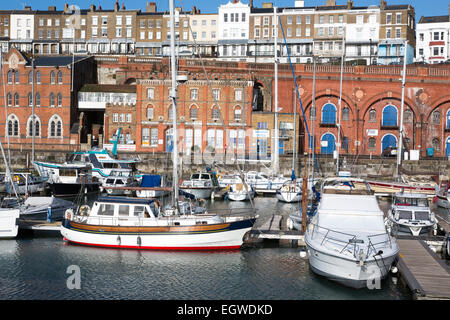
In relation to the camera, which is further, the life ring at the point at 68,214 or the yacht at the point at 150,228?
the life ring at the point at 68,214

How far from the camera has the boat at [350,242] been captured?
18.6 metres

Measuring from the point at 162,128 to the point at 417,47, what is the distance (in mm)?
46347

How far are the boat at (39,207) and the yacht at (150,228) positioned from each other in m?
5.20

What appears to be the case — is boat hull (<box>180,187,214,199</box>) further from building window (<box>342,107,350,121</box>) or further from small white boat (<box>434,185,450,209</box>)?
building window (<box>342,107,350,121</box>)

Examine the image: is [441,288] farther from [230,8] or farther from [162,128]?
[230,8]

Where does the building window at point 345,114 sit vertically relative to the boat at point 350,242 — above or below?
above

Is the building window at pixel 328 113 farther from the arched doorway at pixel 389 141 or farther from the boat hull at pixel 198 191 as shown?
the boat hull at pixel 198 191

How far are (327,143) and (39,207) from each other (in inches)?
1526

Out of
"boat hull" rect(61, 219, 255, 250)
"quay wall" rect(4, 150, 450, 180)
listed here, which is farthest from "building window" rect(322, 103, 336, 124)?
"boat hull" rect(61, 219, 255, 250)

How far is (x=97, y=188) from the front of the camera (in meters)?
47.7

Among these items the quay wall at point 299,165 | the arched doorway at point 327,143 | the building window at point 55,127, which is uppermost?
the building window at point 55,127

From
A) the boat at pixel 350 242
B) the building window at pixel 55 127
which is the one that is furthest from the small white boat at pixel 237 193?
the building window at pixel 55 127

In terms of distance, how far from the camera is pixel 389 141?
6144cm

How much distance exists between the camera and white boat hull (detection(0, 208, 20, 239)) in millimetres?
26250
